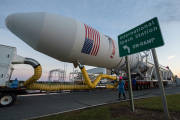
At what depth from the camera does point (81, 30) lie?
5793 mm

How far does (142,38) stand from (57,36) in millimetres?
3722

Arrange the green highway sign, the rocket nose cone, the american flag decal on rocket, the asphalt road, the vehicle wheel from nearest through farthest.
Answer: the green highway sign
the asphalt road
the rocket nose cone
the vehicle wheel
the american flag decal on rocket

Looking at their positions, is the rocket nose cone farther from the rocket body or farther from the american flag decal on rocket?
the american flag decal on rocket

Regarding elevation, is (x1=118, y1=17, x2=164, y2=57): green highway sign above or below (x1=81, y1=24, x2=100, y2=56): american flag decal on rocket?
below

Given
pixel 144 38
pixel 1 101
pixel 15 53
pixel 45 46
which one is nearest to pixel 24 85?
pixel 1 101

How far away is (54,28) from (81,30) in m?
1.44

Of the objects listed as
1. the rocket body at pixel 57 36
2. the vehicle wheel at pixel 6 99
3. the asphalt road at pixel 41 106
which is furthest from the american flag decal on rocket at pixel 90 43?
the vehicle wheel at pixel 6 99

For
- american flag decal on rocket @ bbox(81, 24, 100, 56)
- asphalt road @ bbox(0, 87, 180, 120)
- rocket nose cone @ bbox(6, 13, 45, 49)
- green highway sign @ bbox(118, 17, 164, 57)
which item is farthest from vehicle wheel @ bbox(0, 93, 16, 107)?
green highway sign @ bbox(118, 17, 164, 57)

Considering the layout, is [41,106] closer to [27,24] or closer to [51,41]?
[51,41]

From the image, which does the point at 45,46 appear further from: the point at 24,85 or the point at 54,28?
the point at 24,85

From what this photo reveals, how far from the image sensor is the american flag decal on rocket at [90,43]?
598 cm

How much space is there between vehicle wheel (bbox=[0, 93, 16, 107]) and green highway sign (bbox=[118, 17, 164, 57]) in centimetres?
554

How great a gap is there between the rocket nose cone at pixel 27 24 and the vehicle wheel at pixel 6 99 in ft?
9.02

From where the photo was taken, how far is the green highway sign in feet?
9.86
